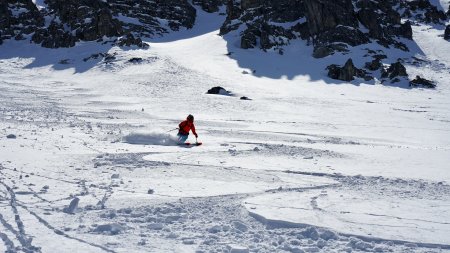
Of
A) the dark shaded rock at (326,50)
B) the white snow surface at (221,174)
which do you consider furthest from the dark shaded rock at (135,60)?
the dark shaded rock at (326,50)

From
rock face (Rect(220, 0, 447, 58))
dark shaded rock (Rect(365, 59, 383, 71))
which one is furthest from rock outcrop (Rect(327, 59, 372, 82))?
rock face (Rect(220, 0, 447, 58))

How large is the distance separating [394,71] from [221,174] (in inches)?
1416

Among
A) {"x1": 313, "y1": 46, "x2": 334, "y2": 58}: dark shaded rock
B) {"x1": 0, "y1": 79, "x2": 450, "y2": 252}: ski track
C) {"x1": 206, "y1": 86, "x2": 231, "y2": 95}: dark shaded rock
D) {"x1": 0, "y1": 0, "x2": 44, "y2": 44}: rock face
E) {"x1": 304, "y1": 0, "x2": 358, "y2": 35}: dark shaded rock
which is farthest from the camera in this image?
{"x1": 0, "y1": 0, "x2": 44, "y2": 44}: rock face

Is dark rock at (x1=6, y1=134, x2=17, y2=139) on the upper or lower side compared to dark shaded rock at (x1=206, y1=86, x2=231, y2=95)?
lower

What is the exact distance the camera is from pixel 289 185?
935cm

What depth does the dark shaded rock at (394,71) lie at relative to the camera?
4172cm

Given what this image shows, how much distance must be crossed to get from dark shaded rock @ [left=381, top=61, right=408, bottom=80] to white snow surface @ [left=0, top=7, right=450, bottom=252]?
10.4m

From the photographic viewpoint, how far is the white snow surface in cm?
622

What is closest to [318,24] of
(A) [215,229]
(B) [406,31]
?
(B) [406,31]

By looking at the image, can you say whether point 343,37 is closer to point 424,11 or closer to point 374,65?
point 374,65

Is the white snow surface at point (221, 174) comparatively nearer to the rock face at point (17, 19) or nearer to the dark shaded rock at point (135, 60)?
the dark shaded rock at point (135, 60)

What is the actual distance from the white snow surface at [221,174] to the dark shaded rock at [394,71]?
411 inches

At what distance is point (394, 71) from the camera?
137 feet

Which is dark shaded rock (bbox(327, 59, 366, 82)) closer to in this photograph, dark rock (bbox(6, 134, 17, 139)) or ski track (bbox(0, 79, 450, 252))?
dark rock (bbox(6, 134, 17, 139))
